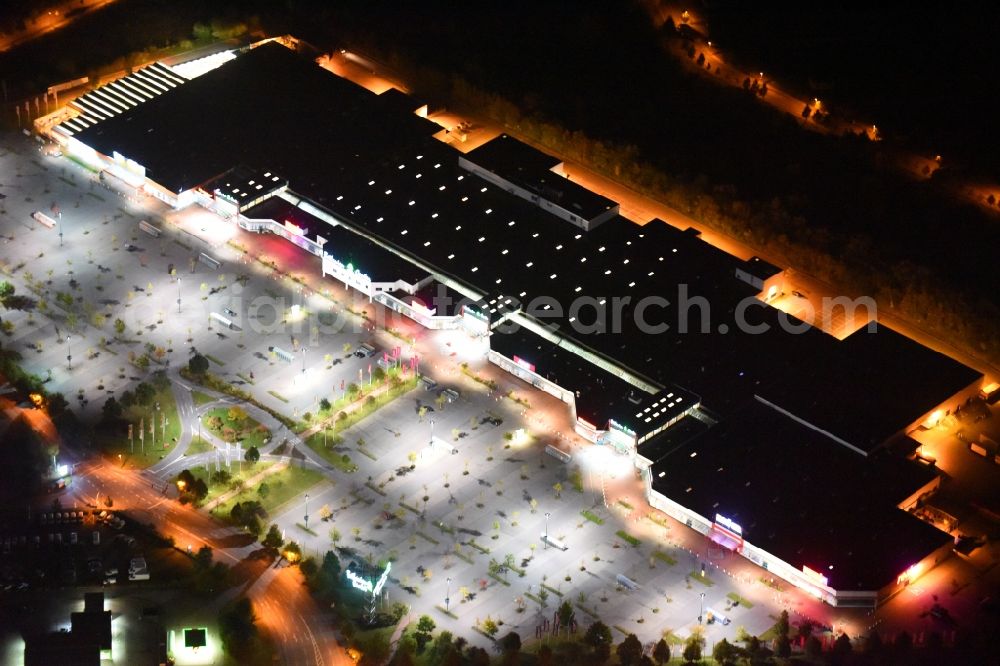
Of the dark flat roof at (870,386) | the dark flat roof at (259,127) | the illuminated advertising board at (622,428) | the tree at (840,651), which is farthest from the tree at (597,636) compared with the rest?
the dark flat roof at (259,127)

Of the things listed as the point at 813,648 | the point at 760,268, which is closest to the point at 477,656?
the point at 813,648

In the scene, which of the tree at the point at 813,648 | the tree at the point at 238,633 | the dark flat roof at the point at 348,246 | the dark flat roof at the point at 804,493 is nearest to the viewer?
the tree at the point at 238,633

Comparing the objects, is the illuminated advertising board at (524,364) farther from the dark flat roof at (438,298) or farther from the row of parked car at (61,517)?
the row of parked car at (61,517)

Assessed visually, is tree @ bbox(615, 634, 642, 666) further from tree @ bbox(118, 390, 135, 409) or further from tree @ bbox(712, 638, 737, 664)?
tree @ bbox(118, 390, 135, 409)

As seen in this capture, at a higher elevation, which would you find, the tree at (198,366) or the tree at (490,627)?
the tree at (198,366)

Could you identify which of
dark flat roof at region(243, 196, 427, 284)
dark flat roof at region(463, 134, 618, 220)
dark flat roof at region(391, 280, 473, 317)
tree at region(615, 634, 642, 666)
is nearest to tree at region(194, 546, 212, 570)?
tree at region(615, 634, 642, 666)

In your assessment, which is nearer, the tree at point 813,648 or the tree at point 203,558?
the tree at point 813,648

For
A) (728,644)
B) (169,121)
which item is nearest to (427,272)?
(169,121)
